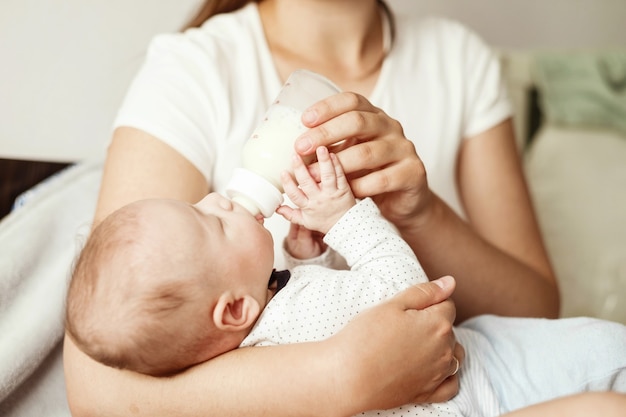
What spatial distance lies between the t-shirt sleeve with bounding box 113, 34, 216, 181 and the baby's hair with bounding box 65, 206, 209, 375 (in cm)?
30

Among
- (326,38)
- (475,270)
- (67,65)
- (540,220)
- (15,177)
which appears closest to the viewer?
(475,270)

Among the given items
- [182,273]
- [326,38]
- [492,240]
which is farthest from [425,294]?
[326,38]

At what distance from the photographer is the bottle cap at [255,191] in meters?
0.80

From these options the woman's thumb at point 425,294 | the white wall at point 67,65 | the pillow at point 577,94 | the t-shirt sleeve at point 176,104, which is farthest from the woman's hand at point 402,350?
the pillow at point 577,94

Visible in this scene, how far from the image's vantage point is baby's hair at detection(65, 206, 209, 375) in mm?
727

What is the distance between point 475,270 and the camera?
109 centimetres

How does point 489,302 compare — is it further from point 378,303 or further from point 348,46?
point 348,46

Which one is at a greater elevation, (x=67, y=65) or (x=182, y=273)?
(x=182, y=273)

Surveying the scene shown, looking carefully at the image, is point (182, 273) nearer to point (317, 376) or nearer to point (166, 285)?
point (166, 285)

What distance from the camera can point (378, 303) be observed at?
0.80m

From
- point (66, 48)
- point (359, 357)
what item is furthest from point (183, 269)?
point (66, 48)

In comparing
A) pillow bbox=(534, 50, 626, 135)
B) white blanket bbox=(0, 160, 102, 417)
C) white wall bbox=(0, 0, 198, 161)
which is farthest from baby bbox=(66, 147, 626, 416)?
pillow bbox=(534, 50, 626, 135)

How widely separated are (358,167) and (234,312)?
0.23m

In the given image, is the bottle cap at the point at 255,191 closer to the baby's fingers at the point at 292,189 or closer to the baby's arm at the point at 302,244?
the baby's fingers at the point at 292,189
